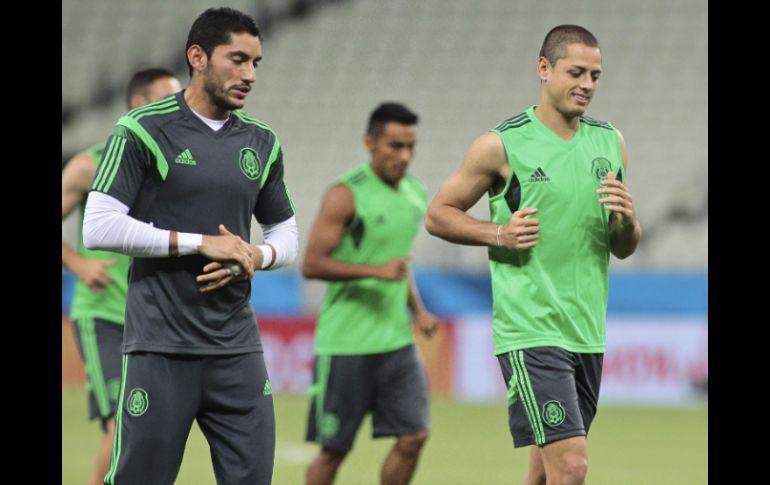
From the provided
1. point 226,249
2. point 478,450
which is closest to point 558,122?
point 226,249

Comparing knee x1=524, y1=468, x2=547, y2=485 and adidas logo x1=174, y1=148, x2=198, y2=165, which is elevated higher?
adidas logo x1=174, y1=148, x2=198, y2=165

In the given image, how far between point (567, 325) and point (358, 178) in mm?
2854

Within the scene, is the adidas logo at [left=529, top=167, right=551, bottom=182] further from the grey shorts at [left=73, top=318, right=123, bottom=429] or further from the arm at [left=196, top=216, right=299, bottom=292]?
the grey shorts at [left=73, top=318, right=123, bottom=429]

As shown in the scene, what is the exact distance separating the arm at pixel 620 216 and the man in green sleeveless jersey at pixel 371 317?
2081mm

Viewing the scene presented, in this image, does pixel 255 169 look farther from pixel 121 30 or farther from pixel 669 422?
pixel 121 30

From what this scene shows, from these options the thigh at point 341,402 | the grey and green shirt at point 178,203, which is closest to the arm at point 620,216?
the grey and green shirt at point 178,203

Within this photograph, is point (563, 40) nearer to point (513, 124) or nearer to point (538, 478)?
point (513, 124)

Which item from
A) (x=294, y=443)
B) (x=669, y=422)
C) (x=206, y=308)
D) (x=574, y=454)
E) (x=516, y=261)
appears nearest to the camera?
(x=206, y=308)

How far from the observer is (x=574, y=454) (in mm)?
5457

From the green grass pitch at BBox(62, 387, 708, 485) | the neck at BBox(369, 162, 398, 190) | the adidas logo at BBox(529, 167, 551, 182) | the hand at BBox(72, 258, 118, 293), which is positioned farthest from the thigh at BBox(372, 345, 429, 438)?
the adidas logo at BBox(529, 167, 551, 182)

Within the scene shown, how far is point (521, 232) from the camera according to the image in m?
5.66

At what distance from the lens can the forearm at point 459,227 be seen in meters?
5.78

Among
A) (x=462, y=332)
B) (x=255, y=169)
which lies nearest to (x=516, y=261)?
(x=255, y=169)

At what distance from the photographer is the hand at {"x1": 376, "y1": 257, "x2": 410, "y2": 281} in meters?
7.71
